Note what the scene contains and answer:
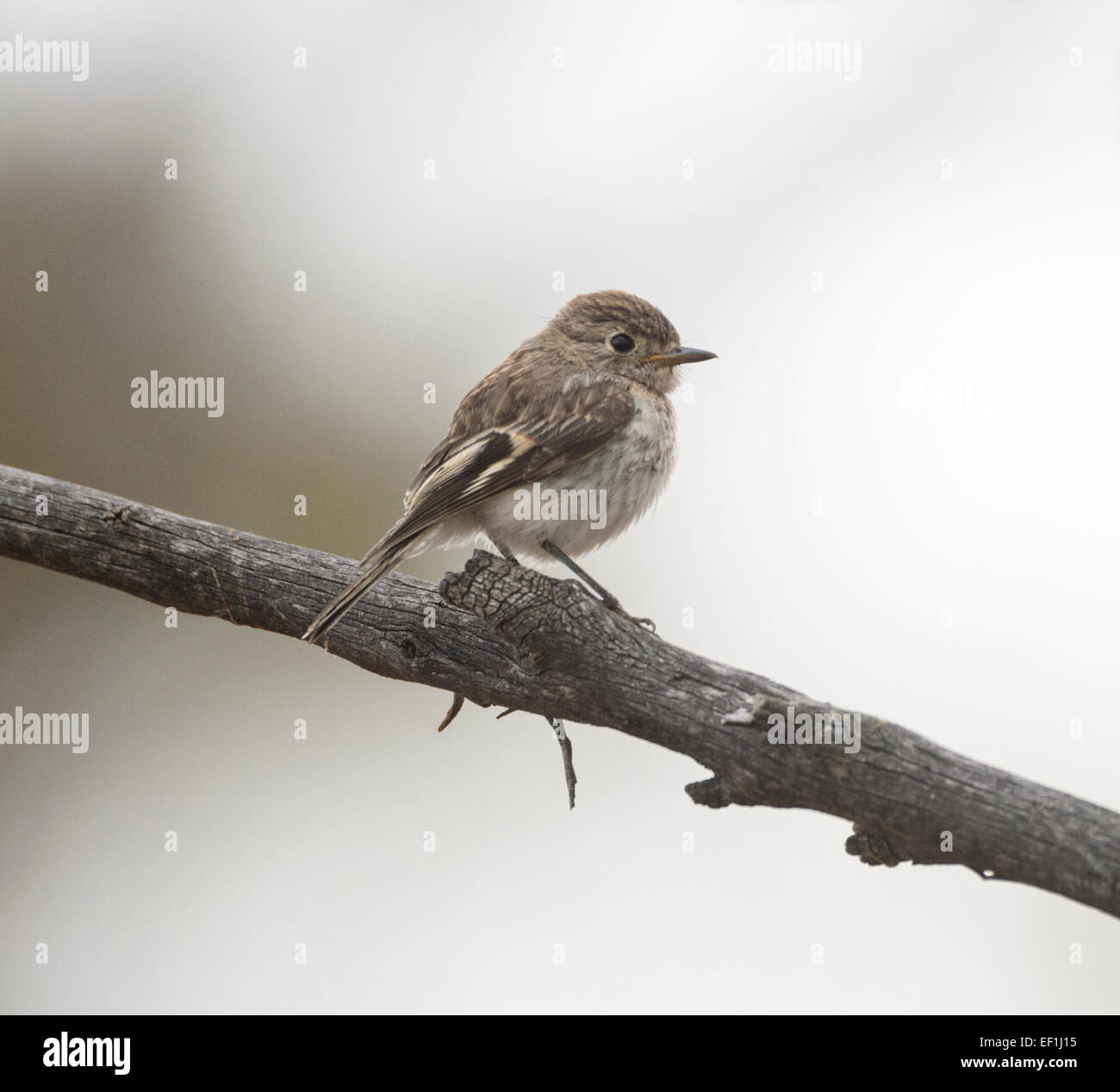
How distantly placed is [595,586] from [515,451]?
0.64m

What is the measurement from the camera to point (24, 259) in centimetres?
830

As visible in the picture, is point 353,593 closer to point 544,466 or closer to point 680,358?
point 544,466

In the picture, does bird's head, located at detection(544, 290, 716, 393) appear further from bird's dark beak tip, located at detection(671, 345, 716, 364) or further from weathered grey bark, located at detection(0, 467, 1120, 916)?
weathered grey bark, located at detection(0, 467, 1120, 916)

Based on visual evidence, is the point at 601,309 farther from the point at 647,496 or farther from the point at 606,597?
the point at 606,597

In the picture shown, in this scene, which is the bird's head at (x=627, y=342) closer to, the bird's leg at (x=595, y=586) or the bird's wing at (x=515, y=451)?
the bird's wing at (x=515, y=451)

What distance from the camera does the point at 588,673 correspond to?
3818mm

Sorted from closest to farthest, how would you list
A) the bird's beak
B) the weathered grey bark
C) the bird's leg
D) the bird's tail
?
the weathered grey bark < the bird's tail < the bird's leg < the bird's beak

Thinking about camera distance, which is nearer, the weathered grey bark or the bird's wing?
the weathered grey bark

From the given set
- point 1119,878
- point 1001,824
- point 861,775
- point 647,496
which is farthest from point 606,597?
point 1119,878

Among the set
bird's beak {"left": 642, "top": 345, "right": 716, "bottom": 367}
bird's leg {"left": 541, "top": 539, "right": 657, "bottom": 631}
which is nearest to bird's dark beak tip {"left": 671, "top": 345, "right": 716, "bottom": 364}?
bird's beak {"left": 642, "top": 345, "right": 716, "bottom": 367}

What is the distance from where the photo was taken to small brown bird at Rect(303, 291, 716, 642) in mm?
4809

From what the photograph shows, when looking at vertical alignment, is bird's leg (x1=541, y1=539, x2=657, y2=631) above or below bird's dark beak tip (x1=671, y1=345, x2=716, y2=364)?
below

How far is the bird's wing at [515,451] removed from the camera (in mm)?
4719

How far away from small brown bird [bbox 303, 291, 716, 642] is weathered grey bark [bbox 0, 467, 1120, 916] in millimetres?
397
